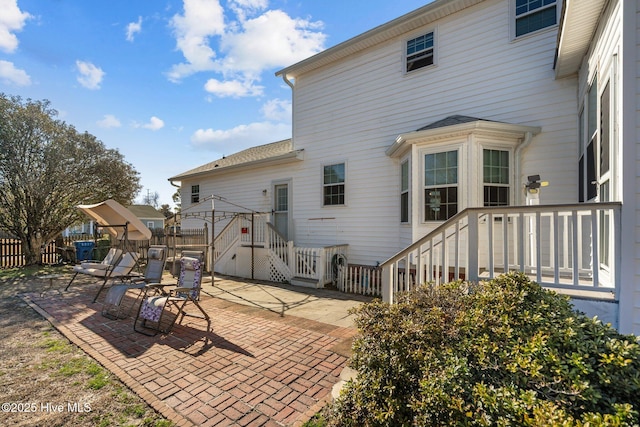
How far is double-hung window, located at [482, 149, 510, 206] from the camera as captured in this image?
625cm

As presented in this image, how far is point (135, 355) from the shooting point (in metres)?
3.89

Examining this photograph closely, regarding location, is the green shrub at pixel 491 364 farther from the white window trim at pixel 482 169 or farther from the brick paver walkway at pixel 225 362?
the white window trim at pixel 482 169

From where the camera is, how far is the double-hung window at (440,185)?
646 cm

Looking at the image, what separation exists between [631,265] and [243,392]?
13.1ft

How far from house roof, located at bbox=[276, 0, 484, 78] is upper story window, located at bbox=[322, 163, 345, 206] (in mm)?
3535

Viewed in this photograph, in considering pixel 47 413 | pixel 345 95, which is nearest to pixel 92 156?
pixel 345 95

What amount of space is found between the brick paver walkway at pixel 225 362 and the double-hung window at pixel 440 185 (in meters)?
3.58

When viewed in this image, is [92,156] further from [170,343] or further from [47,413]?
[47,413]

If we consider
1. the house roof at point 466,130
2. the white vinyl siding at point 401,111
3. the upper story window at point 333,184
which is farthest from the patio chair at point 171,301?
the house roof at point 466,130

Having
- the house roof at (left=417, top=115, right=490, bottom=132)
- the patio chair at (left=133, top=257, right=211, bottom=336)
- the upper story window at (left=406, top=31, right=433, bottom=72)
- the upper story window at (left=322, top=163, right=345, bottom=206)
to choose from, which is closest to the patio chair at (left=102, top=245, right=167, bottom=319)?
the patio chair at (left=133, top=257, right=211, bottom=336)

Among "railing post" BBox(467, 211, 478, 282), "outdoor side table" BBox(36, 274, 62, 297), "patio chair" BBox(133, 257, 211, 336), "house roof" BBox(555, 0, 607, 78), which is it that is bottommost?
"outdoor side table" BBox(36, 274, 62, 297)

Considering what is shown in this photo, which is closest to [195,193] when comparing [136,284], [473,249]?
[136,284]

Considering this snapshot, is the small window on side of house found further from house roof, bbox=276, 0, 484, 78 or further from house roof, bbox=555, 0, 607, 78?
house roof, bbox=276, 0, 484, 78

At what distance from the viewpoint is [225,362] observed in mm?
3705
